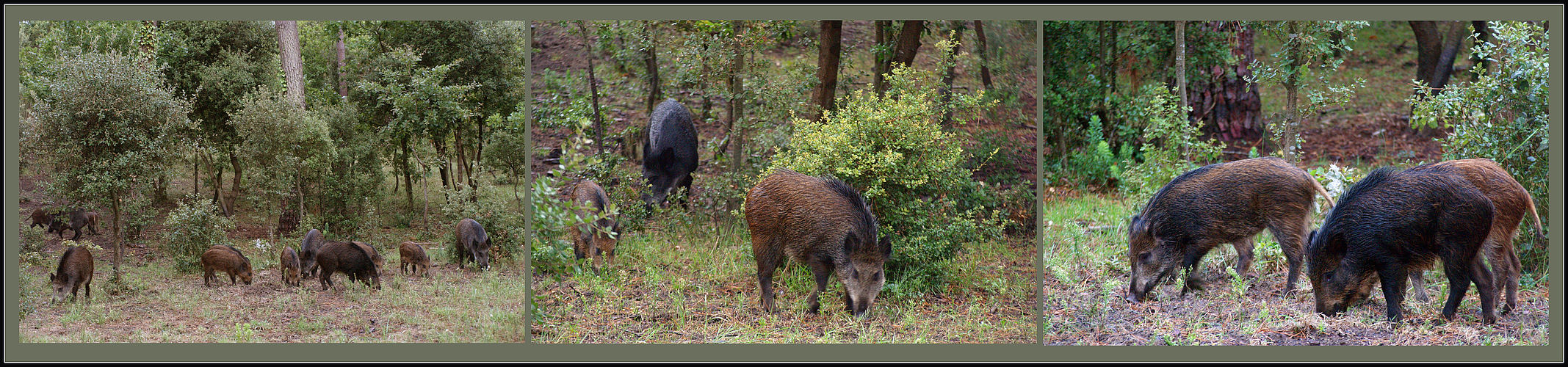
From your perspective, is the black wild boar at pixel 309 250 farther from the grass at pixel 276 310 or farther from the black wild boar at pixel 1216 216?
the black wild boar at pixel 1216 216

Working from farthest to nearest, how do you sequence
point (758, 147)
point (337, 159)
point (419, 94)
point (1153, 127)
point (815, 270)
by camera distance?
1. point (337, 159)
2. point (419, 94)
3. point (1153, 127)
4. point (758, 147)
5. point (815, 270)

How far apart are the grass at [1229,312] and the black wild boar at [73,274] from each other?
6.92 m

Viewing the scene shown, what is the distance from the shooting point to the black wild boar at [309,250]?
25.7ft

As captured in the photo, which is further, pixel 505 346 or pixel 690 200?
pixel 690 200

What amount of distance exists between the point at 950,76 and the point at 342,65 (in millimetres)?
5162

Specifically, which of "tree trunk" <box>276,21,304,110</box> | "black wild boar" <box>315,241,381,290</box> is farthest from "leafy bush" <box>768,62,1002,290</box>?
"tree trunk" <box>276,21,304,110</box>

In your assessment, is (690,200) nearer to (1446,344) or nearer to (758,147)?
(758,147)

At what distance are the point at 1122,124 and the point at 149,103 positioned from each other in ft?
25.9

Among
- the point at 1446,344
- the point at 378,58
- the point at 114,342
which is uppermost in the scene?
the point at 378,58

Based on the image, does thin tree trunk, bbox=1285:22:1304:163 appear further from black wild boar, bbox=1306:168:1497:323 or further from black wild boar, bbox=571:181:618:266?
black wild boar, bbox=571:181:618:266

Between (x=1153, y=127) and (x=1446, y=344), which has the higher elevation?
(x=1153, y=127)

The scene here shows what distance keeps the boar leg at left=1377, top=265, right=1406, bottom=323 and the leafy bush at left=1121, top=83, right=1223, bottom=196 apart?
145 centimetres

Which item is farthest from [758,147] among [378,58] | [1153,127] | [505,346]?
[378,58]
